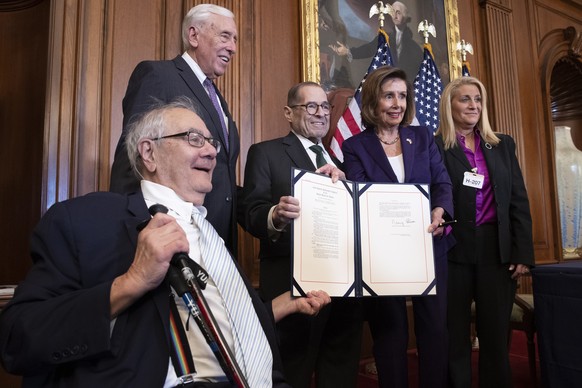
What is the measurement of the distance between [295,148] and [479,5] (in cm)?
504

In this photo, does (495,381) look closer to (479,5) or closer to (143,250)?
(143,250)

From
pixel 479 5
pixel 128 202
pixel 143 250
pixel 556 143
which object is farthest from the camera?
pixel 556 143

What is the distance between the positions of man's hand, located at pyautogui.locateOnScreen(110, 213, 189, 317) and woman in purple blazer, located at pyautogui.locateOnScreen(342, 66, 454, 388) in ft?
4.01

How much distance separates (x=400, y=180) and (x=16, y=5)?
10.5 feet

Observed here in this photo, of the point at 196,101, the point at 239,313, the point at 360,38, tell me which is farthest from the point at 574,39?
the point at 239,313

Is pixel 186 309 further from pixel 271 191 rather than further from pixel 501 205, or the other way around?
pixel 501 205

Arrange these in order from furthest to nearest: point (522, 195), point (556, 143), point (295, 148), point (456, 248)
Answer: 1. point (556, 143)
2. point (522, 195)
3. point (456, 248)
4. point (295, 148)

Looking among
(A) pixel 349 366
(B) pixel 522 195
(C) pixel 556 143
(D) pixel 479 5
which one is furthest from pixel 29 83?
(C) pixel 556 143

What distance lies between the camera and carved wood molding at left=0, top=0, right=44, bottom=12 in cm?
371

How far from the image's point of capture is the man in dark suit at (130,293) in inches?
46.1

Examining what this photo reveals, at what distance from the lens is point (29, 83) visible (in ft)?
12.1

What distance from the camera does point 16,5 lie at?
3.74m

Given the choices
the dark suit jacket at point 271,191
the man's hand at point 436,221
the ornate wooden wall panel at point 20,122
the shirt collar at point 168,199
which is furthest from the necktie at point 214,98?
the ornate wooden wall panel at point 20,122

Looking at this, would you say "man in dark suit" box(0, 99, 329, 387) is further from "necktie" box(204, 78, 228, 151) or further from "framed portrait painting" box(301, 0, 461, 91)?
"framed portrait painting" box(301, 0, 461, 91)
